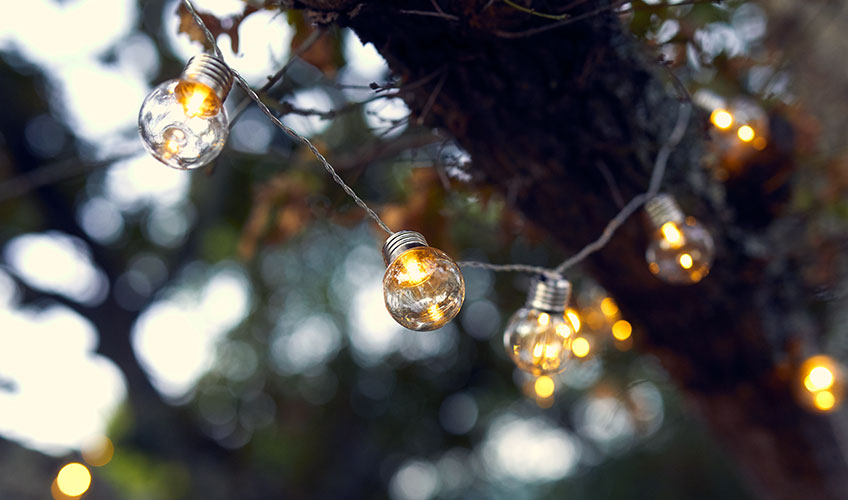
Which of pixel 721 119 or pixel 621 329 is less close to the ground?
pixel 721 119

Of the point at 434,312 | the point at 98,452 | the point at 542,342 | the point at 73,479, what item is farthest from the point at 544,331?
the point at 98,452

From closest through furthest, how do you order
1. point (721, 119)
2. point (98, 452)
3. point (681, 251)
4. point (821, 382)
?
point (681, 251), point (721, 119), point (821, 382), point (98, 452)

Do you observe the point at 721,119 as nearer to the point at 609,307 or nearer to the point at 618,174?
the point at 618,174

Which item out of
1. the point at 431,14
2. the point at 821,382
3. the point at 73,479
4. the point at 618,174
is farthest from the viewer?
the point at 73,479

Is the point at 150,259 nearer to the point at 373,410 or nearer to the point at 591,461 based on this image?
the point at 373,410

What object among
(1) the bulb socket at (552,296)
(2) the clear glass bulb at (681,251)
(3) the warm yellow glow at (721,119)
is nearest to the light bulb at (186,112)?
(1) the bulb socket at (552,296)

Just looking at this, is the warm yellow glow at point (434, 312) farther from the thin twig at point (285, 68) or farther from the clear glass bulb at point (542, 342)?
the thin twig at point (285, 68)
